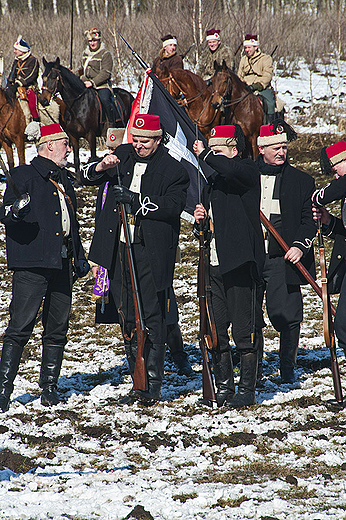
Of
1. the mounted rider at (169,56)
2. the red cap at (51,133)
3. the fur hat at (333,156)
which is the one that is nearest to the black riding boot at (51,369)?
the red cap at (51,133)

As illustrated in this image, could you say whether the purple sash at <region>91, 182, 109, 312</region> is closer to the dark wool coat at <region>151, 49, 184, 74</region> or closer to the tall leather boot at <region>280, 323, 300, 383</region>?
the tall leather boot at <region>280, 323, 300, 383</region>

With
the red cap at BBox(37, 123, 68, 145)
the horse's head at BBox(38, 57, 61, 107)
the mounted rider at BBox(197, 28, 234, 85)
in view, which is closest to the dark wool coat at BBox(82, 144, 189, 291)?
the red cap at BBox(37, 123, 68, 145)

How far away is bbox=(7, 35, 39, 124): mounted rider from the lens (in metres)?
13.4

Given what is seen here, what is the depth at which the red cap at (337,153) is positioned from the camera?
4977 millimetres

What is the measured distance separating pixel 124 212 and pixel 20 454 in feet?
6.22

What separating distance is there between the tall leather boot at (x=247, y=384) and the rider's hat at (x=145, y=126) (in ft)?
6.09

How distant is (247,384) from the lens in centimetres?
523

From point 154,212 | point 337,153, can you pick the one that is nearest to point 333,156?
point 337,153

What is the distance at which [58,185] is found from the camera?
17.5 ft

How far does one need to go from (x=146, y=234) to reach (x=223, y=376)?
127 centimetres

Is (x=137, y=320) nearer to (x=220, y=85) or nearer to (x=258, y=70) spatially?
(x=220, y=85)

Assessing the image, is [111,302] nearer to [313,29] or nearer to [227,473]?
[227,473]

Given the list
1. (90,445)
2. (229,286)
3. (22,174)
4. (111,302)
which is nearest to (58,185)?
(22,174)

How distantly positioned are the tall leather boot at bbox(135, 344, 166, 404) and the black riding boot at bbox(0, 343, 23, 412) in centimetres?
98
